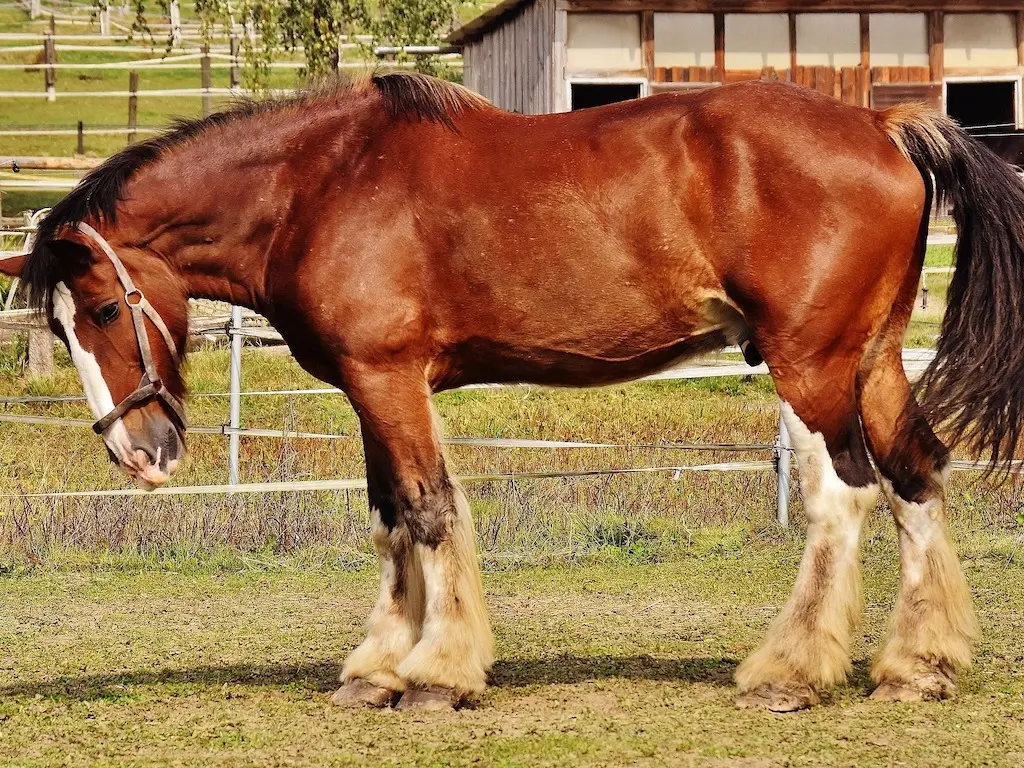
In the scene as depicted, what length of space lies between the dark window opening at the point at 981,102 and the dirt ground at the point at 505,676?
565 inches

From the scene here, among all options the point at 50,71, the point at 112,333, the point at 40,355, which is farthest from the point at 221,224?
the point at 50,71

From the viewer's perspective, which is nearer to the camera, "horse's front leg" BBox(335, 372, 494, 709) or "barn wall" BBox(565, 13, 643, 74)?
"horse's front leg" BBox(335, 372, 494, 709)

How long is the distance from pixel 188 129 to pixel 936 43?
582 inches

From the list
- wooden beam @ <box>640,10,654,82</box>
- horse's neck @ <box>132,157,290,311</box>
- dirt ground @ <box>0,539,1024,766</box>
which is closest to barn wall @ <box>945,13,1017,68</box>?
wooden beam @ <box>640,10,654,82</box>

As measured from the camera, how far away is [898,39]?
17.4m

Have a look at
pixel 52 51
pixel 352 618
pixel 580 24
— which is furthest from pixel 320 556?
pixel 52 51

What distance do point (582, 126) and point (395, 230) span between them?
78 cm

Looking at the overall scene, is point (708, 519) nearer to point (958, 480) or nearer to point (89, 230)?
point (958, 480)

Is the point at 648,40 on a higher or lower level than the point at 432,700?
higher

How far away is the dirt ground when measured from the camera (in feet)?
12.8

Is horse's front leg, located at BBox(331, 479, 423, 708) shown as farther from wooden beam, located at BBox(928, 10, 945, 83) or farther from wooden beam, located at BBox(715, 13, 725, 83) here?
wooden beam, located at BBox(928, 10, 945, 83)

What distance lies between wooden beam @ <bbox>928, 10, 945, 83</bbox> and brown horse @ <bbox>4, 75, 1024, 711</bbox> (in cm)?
1388

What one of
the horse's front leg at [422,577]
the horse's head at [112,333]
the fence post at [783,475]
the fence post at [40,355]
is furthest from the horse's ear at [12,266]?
the fence post at [40,355]

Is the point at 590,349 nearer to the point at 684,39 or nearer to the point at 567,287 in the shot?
the point at 567,287
